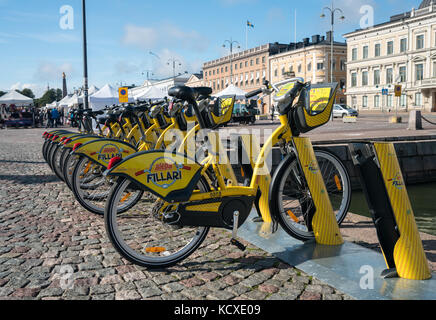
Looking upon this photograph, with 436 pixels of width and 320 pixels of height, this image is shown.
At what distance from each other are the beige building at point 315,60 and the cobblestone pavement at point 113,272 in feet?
217

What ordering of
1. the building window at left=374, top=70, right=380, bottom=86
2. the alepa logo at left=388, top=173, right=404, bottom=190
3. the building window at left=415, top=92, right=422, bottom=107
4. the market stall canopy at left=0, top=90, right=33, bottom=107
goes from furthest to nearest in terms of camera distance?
1. the building window at left=374, top=70, right=380, bottom=86
2. the building window at left=415, top=92, right=422, bottom=107
3. the market stall canopy at left=0, top=90, right=33, bottom=107
4. the alepa logo at left=388, top=173, right=404, bottom=190

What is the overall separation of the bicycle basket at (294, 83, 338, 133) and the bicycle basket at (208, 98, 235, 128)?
2.64ft

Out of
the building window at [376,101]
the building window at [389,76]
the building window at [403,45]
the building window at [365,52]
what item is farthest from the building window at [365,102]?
the building window at [403,45]

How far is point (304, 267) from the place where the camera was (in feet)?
10.6

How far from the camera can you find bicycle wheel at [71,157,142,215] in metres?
5.01

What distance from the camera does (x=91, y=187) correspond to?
5270mm

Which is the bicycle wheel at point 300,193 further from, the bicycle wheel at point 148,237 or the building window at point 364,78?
the building window at point 364,78

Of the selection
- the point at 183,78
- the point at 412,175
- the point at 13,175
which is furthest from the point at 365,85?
the point at 13,175

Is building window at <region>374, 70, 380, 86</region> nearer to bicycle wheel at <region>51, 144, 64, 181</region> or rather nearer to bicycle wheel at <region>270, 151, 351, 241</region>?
bicycle wheel at <region>51, 144, 64, 181</region>

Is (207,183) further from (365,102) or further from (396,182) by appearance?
(365,102)

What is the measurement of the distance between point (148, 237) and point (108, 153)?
1.49 metres

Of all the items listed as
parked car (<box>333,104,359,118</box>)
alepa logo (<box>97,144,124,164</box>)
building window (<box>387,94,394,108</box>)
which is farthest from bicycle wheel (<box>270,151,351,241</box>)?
building window (<box>387,94,394,108</box>)

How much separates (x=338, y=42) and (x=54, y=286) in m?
80.2

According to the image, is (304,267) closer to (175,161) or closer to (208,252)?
(208,252)
